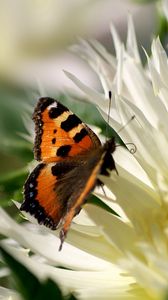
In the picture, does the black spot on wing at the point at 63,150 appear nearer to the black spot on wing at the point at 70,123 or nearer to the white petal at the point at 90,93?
the black spot on wing at the point at 70,123

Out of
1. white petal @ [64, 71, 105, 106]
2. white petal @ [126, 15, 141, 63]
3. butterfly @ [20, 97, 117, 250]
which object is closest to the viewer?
butterfly @ [20, 97, 117, 250]

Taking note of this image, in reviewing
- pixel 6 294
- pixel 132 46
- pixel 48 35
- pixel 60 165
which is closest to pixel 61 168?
pixel 60 165

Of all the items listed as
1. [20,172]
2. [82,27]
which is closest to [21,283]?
[20,172]

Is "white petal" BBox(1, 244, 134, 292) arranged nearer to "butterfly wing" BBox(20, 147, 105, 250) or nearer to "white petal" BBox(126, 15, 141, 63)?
"butterfly wing" BBox(20, 147, 105, 250)

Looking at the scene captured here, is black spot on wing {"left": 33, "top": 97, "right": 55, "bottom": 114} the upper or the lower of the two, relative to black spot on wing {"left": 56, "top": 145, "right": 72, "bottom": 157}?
upper

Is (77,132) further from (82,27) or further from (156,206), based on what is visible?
(82,27)

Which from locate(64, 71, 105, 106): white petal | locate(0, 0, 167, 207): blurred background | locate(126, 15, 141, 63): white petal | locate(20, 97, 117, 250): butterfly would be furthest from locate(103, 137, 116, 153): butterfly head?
locate(0, 0, 167, 207): blurred background
